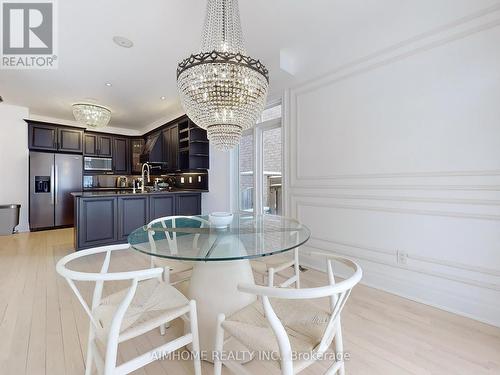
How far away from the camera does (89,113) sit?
379 centimetres

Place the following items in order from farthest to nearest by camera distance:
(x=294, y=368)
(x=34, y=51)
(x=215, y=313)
Answer: (x=34, y=51), (x=215, y=313), (x=294, y=368)

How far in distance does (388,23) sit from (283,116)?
1.46m

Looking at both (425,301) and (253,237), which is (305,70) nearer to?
(253,237)

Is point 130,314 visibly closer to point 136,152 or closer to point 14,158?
point 14,158

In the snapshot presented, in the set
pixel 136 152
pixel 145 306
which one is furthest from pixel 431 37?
pixel 136 152

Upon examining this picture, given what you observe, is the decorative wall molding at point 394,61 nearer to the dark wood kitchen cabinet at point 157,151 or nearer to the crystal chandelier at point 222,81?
the crystal chandelier at point 222,81

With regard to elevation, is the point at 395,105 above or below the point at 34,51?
below

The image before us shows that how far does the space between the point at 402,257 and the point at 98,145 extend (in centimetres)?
651

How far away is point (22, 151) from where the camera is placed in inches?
193

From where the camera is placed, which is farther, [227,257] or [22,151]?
[22,151]

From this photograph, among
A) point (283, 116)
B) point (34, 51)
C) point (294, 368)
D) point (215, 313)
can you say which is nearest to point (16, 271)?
point (34, 51)

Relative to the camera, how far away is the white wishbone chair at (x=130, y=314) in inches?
36.6

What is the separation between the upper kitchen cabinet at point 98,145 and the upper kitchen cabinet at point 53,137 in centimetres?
22

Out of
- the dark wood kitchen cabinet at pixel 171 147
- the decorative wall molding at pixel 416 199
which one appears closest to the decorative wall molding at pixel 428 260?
the decorative wall molding at pixel 416 199
